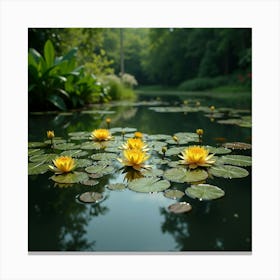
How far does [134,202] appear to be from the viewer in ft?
4.58

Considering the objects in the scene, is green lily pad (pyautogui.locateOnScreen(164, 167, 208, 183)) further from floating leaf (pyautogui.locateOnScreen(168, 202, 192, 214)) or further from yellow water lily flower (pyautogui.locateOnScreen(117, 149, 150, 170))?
floating leaf (pyautogui.locateOnScreen(168, 202, 192, 214))

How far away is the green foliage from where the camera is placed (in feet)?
15.9

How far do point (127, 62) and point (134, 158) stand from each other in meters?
29.2

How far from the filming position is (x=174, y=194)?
1425 mm

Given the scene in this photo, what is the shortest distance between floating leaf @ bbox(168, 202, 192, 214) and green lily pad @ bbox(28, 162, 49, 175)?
36.1 inches

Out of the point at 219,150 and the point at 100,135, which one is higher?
the point at 100,135

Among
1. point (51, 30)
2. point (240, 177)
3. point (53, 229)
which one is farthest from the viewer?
point (51, 30)

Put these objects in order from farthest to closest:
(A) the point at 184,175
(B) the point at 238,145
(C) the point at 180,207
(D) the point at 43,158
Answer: (B) the point at 238,145 → (D) the point at 43,158 → (A) the point at 184,175 → (C) the point at 180,207

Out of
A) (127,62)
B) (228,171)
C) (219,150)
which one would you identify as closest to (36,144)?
(219,150)

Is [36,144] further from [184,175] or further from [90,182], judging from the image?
[184,175]
